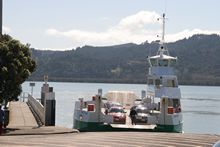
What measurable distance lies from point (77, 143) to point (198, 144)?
4922 mm

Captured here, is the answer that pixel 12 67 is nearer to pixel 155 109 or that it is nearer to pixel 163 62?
pixel 163 62

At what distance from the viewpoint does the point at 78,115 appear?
146 ft

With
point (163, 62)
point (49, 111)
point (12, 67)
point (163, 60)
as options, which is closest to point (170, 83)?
point (163, 62)

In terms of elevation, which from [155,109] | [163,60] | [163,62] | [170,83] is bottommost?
[155,109]

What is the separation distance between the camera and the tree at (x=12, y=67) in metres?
29.5

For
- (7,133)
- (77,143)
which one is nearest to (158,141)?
(77,143)

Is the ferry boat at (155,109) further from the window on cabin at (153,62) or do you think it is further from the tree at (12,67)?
the tree at (12,67)

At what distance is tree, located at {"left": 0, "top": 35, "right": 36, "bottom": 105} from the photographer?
1160 inches

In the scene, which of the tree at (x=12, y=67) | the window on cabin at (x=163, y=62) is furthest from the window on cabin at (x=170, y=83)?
the tree at (x=12, y=67)

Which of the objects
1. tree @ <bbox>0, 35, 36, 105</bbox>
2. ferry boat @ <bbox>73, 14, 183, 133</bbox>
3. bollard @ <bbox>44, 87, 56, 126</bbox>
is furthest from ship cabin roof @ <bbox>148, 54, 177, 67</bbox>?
tree @ <bbox>0, 35, 36, 105</bbox>

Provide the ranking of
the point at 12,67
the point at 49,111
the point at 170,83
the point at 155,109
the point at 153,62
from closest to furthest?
the point at 12,67 → the point at 49,111 → the point at 170,83 → the point at 155,109 → the point at 153,62

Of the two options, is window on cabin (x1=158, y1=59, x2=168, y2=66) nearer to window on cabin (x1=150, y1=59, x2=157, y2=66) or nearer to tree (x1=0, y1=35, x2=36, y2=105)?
window on cabin (x1=150, y1=59, x2=157, y2=66)

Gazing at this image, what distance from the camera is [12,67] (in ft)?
96.6

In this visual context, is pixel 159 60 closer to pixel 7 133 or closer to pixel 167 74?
pixel 167 74
